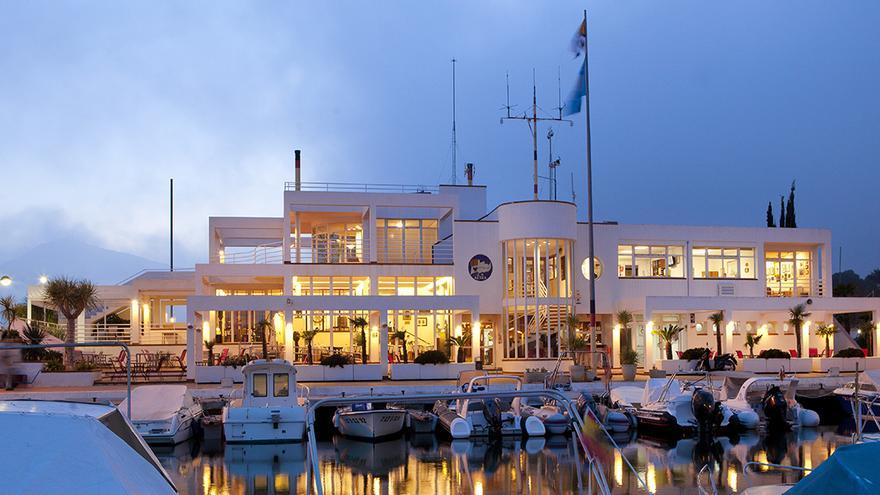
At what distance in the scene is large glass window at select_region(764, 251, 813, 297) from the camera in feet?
150

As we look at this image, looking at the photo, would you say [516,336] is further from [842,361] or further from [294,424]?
[294,424]

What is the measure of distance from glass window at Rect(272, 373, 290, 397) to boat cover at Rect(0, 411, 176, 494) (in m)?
18.7

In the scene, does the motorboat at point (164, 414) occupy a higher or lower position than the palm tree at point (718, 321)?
lower

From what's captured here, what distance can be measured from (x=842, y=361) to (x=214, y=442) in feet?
90.9

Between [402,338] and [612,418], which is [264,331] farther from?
[612,418]

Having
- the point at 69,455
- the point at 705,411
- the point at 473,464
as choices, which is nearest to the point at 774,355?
the point at 705,411

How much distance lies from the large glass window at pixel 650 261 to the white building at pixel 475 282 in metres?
0.06

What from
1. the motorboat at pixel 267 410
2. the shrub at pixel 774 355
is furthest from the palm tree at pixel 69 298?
the shrub at pixel 774 355

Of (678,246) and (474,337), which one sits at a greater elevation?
(678,246)

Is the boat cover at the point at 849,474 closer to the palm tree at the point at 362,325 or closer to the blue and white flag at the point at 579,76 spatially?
the palm tree at the point at 362,325

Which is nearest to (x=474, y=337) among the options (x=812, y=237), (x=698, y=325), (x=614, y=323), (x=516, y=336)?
(x=516, y=336)

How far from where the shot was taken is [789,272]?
4616 centimetres

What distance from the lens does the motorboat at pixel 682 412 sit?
2645cm

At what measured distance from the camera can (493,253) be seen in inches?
1631
